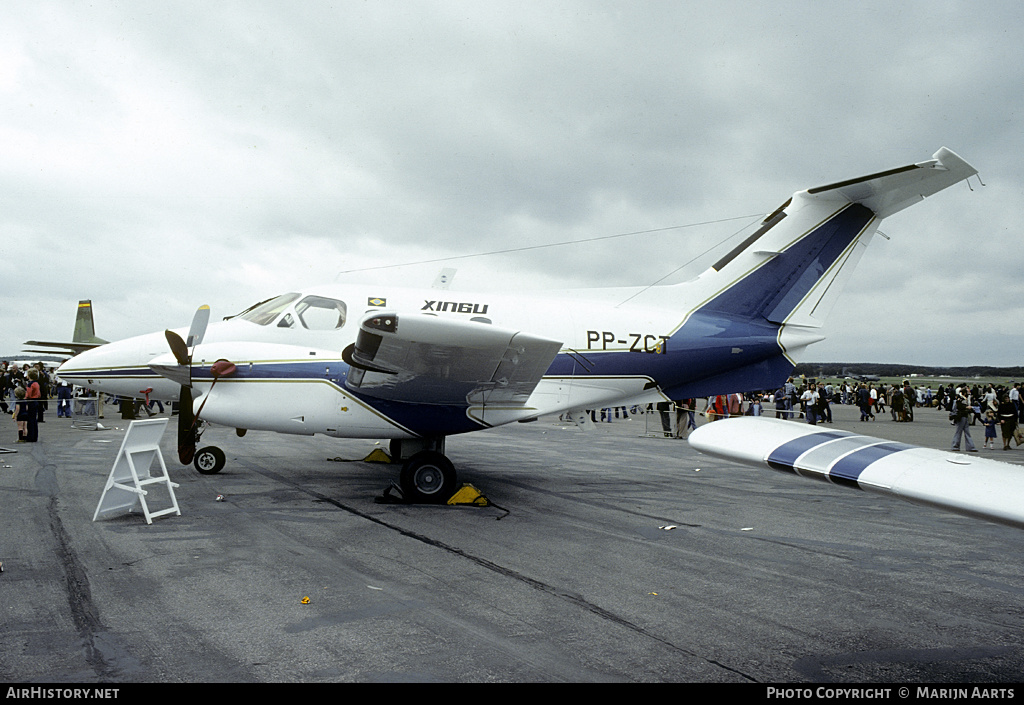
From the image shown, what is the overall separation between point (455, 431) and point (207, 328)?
4.13 meters

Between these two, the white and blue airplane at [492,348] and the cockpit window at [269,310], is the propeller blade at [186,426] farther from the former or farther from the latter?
the cockpit window at [269,310]

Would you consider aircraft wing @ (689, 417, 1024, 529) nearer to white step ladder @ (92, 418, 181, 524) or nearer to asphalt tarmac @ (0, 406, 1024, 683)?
asphalt tarmac @ (0, 406, 1024, 683)

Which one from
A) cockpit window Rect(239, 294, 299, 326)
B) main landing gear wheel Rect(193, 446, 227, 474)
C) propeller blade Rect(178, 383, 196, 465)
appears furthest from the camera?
main landing gear wheel Rect(193, 446, 227, 474)

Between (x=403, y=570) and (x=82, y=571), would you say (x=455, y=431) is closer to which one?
(x=403, y=570)

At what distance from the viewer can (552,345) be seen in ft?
22.2

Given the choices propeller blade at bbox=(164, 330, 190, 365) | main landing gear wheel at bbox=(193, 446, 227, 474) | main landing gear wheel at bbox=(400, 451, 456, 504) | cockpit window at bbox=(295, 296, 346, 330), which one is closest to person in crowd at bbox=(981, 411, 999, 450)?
main landing gear wheel at bbox=(400, 451, 456, 504)

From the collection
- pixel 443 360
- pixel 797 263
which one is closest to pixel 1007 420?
pixel 797 263

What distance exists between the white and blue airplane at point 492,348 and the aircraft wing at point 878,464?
3382 millimetres

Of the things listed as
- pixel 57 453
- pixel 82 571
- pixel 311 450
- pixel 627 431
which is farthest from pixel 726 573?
pixel 627 431

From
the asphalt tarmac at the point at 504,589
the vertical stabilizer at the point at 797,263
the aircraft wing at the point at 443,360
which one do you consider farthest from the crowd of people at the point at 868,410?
the asphalt tarmac at the point at 504,589

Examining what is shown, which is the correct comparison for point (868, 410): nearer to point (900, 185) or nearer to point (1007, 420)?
point (1007, 420)

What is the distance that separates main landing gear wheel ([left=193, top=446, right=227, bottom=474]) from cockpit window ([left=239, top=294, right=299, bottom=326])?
2.45 meters

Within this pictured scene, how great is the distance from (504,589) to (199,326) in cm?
629

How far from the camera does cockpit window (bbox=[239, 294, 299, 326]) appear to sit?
29.0ft
